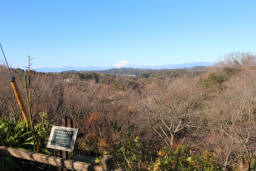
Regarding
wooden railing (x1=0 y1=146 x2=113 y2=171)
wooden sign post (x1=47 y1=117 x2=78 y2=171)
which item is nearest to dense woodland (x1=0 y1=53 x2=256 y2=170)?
wooden railing (x1=0 y1=146 x2=113 y2=171)

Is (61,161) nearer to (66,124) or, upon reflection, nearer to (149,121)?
(66,124)

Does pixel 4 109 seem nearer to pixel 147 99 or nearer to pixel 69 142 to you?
pixel 69 142

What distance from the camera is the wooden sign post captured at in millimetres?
3136

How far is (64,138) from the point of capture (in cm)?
320

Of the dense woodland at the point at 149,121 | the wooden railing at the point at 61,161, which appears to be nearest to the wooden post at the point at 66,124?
the wooden railing at the point at 61,161

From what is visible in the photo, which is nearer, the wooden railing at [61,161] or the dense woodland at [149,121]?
the wooden railing at [61,161]

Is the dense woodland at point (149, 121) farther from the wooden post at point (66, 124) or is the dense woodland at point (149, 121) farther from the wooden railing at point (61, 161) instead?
the wooden post at point (66, 124)

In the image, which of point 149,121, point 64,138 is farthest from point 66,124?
point 149,121

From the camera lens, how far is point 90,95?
10.2 m

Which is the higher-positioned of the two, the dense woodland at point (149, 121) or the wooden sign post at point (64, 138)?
the wooden sign post at point (64, 138)

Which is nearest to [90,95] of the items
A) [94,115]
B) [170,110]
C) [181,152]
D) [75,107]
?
[75,107]

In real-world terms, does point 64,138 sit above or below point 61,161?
above

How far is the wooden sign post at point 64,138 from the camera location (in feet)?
10.3

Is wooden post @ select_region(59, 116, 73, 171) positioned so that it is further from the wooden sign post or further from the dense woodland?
the dense woodland
